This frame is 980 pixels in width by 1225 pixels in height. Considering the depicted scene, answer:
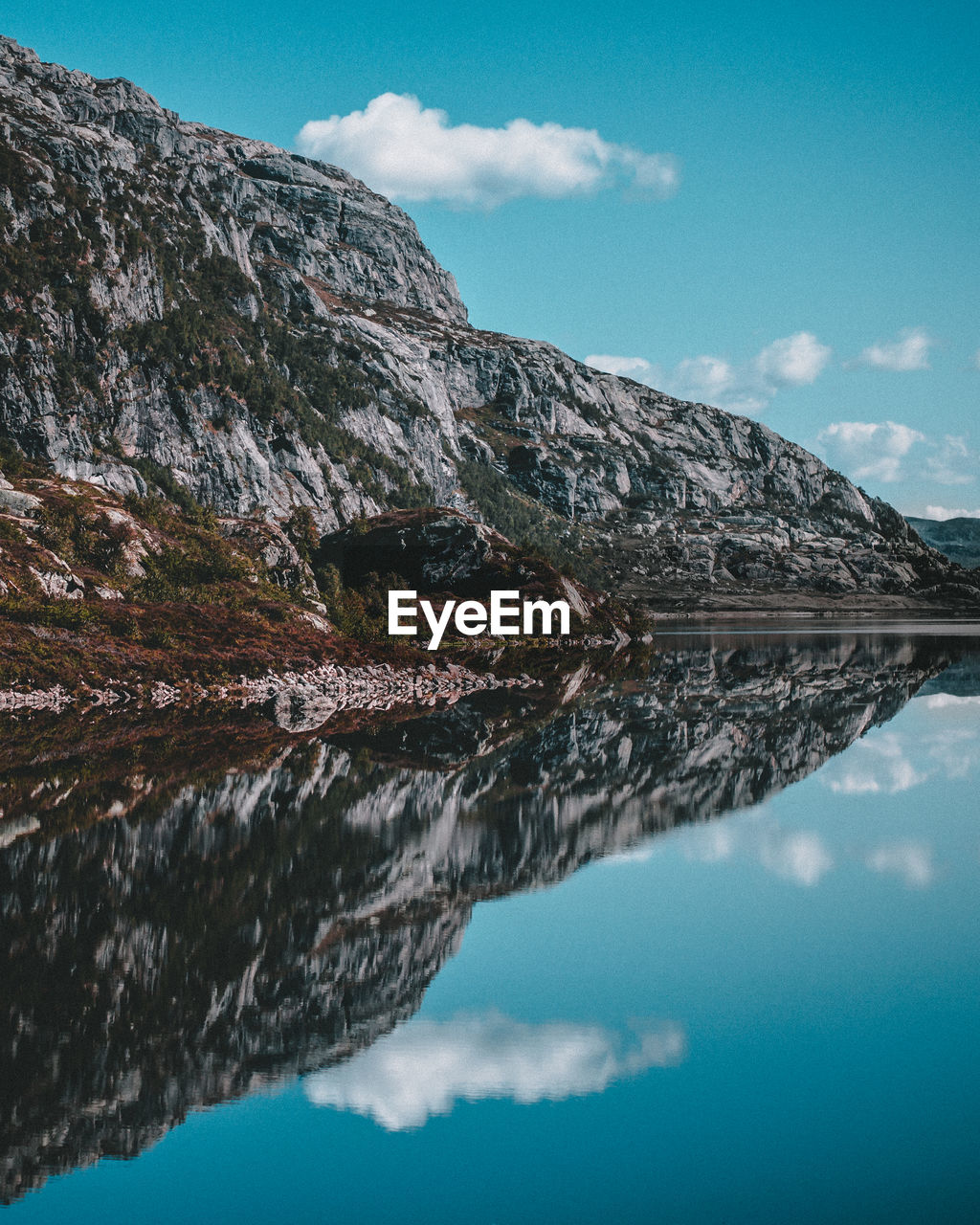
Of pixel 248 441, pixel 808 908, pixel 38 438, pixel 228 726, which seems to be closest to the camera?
pixel 808 908

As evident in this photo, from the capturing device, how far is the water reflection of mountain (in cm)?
1312

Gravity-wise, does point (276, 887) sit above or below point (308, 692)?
above

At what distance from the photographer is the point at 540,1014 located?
15.3 meters

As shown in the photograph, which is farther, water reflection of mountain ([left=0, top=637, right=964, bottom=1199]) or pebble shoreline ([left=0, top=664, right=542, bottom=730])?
pebble shoreline ([left=0, top=664, right=542, bottom=730])

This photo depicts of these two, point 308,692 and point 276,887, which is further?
point 308,692

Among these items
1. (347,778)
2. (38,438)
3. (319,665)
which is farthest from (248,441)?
(347,778)

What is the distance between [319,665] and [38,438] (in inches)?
3448

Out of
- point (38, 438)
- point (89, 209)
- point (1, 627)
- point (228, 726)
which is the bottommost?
point (228, 726)

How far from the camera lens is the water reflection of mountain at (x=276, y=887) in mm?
13117

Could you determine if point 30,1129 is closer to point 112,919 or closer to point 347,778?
point 112,919

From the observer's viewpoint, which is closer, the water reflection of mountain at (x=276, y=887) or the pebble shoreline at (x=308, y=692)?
the water reflection of mountain at (x=276, y=887)

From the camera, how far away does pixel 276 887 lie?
840 inches

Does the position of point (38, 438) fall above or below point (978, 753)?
above

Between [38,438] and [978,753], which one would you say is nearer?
[978,753]
